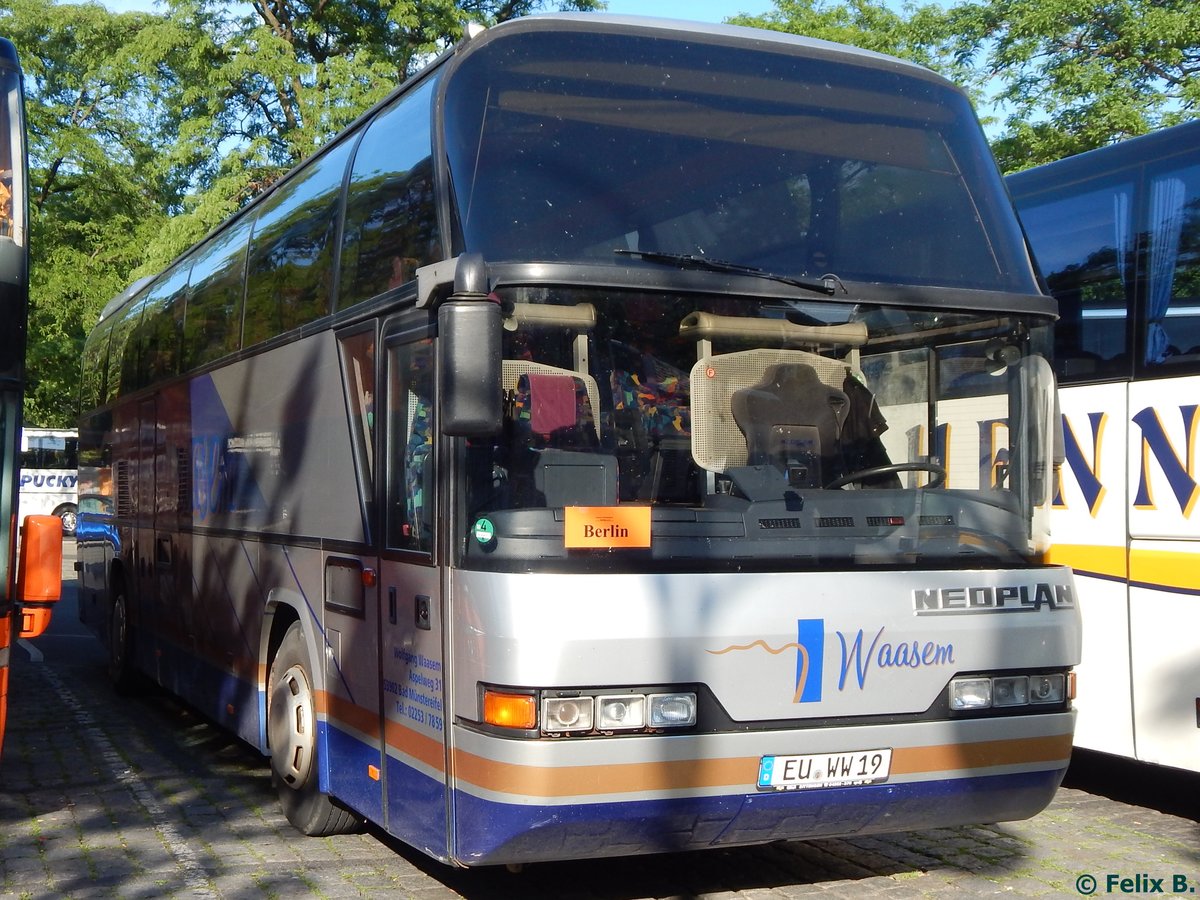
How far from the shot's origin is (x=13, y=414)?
19.9 ft

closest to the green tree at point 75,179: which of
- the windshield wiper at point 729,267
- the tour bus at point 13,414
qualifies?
the tour bus at point 13,414

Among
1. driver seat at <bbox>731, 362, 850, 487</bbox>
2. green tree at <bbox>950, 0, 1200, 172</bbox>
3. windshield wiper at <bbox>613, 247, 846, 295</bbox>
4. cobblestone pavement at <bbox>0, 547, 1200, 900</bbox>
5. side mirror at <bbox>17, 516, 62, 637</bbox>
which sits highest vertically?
green tree at <bbox>950, 0, 1200, 172</bbox>

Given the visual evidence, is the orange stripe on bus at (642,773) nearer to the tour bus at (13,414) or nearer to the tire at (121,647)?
the tour bus at (13,414)

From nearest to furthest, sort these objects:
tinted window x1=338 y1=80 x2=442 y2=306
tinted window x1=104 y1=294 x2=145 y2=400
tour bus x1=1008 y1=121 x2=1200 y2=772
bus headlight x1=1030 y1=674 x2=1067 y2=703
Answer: bus headlight x1=1030 y1=674 x2=1067 y2=703 → tinted window x1=338 y1=80 x2=442 y2=306 → tour bus x1=1008 y1=121 x2=1200 y2=772 → tinted window x1=104 y1=294 x2=145 y2=400

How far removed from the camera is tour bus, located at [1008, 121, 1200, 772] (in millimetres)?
7070

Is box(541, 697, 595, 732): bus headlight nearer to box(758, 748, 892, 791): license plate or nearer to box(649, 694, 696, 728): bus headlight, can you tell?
box(649, 694, 696, 728): bus headlight

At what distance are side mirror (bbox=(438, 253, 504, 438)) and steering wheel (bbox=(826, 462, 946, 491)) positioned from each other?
4.66 feet

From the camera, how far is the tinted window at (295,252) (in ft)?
23.3

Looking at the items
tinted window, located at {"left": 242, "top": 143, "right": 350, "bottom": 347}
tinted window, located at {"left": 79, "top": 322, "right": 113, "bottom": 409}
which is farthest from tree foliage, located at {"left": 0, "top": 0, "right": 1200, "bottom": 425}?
tinted window, located at {"left": 242, "top": 143, "right": 350, "bottom": 347}

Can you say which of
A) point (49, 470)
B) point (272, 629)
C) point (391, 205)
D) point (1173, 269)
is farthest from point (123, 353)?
point (49, 470)

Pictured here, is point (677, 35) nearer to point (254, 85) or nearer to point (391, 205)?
point (391, 205)

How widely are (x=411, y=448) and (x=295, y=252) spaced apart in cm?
251

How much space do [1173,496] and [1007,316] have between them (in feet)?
6.75

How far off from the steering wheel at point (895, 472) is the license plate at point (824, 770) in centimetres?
101
